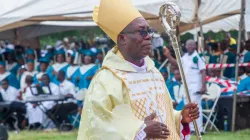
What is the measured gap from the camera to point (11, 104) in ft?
62.6

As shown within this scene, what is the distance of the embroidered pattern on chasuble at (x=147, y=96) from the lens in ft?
18.5

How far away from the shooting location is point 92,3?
47.4 ft

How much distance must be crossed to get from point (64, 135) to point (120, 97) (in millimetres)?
10793

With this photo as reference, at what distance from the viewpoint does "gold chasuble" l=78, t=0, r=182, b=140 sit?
541cm

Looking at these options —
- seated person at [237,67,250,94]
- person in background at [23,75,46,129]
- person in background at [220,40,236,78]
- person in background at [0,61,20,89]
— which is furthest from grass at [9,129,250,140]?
person in background at [0,61,20,89]

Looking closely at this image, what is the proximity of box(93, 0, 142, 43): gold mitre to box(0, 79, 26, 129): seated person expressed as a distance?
→ 1334 centimetres

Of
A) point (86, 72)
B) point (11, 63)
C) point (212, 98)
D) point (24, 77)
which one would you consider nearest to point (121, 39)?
point (212, 98)

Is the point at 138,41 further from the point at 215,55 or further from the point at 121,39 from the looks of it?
the point at 215,55

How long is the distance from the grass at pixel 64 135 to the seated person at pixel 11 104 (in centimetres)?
110

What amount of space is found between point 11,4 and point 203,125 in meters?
4.77

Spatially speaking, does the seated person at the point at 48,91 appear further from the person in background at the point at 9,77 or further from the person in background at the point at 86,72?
the person in background at the point at 9,77

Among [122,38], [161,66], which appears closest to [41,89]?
[161,66]

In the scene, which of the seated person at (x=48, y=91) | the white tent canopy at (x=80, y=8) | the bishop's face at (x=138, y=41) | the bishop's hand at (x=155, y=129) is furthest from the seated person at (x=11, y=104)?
the bishop's hand at (x=155, y=129)

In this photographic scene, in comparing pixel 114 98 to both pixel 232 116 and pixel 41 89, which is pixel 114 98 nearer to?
pixel 232 116
